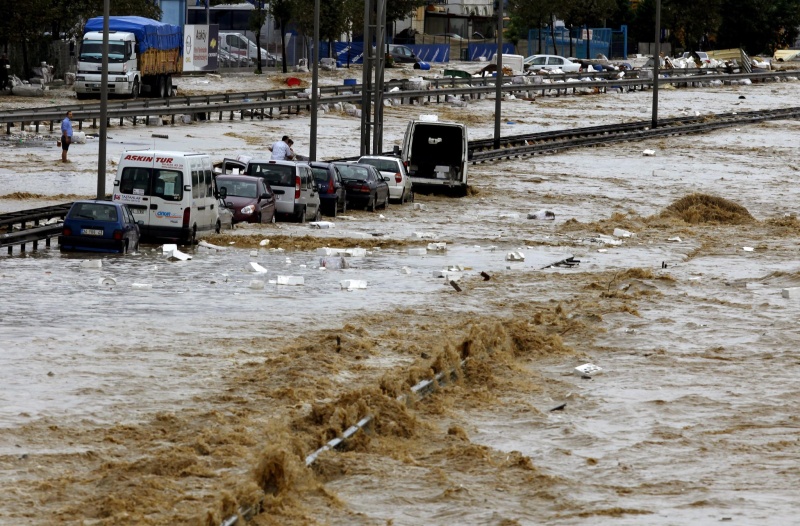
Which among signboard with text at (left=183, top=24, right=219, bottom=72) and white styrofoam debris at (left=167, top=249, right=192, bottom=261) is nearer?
white styrofoam debris at (left=167, top=249, right=192, bottom=261)

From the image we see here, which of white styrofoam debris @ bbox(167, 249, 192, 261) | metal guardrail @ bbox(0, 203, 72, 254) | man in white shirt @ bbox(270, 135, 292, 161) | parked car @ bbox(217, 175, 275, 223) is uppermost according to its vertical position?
man in white shirt @ bbox(270, 135, 292, 161)

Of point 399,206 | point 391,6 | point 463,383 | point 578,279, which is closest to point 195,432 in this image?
point 463,383

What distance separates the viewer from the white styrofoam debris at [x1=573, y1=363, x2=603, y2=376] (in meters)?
19.4

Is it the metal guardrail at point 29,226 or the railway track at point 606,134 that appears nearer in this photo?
the metal guardrail at point 29,226

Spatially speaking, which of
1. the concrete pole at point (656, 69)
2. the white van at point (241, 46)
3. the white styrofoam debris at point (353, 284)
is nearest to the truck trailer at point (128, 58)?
the concrete pole at point (656, 69)

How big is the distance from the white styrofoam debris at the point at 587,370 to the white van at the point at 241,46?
85.0 m

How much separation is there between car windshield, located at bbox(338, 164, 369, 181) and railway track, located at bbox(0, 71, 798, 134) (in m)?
17.7

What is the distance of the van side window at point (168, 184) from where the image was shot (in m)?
29.0

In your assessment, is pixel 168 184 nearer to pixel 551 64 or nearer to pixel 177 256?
pixel 177 256

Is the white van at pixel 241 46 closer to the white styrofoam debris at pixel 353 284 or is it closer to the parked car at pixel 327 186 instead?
the parked car at pixel 327 186

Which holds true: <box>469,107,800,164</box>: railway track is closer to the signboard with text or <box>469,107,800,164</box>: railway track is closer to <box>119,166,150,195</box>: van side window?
the signboard with text

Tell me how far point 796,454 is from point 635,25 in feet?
425

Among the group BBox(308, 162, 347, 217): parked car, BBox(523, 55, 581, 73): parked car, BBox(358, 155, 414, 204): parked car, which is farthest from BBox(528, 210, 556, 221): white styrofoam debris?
BBox(523, 55, 581, 73): parked car

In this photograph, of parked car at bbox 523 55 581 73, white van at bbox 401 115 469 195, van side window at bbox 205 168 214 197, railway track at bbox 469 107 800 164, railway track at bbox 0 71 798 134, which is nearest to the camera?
van side window at bbox 205 168 214 197
